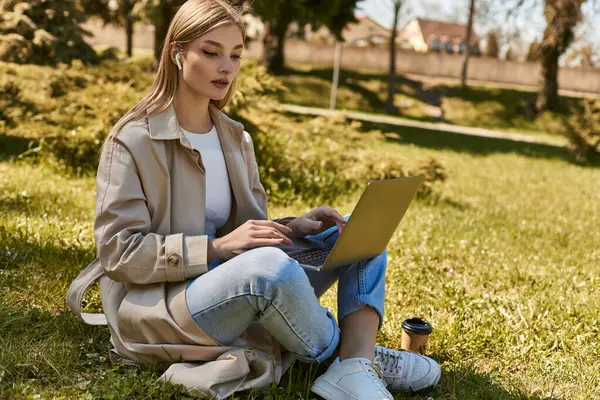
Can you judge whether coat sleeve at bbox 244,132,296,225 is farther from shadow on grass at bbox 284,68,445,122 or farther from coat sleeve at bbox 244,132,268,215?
shadow on grass at bbox 284,68,445,122

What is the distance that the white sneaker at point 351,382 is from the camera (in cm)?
267

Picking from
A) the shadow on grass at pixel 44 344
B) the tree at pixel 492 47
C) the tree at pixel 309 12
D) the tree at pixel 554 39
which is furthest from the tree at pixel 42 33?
the tree at pixel 492 47

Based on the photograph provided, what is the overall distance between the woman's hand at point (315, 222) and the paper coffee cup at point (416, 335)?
0.68m

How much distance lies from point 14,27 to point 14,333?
33.5 ft

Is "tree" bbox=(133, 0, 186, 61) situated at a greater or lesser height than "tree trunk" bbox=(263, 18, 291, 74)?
greater

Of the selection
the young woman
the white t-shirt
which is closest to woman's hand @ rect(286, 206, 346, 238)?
the young woman

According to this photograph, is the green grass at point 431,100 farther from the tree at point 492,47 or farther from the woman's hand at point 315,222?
the tree at point 492,47

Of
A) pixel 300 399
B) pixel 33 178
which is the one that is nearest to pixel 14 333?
pixel 300 399

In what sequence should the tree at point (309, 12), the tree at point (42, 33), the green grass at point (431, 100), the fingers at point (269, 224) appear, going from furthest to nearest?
the green grass at point (431, 100), the tree at point (309, 12), the tree at point (42, 33), the fingers at point (269, 224)

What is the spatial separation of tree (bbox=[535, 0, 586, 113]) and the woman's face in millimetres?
18110

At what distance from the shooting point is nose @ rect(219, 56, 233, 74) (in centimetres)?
279

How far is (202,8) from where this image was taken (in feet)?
9.05

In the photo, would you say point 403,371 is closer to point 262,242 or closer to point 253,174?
point 262,242

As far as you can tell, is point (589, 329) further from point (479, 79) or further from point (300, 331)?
point (479, 79)
